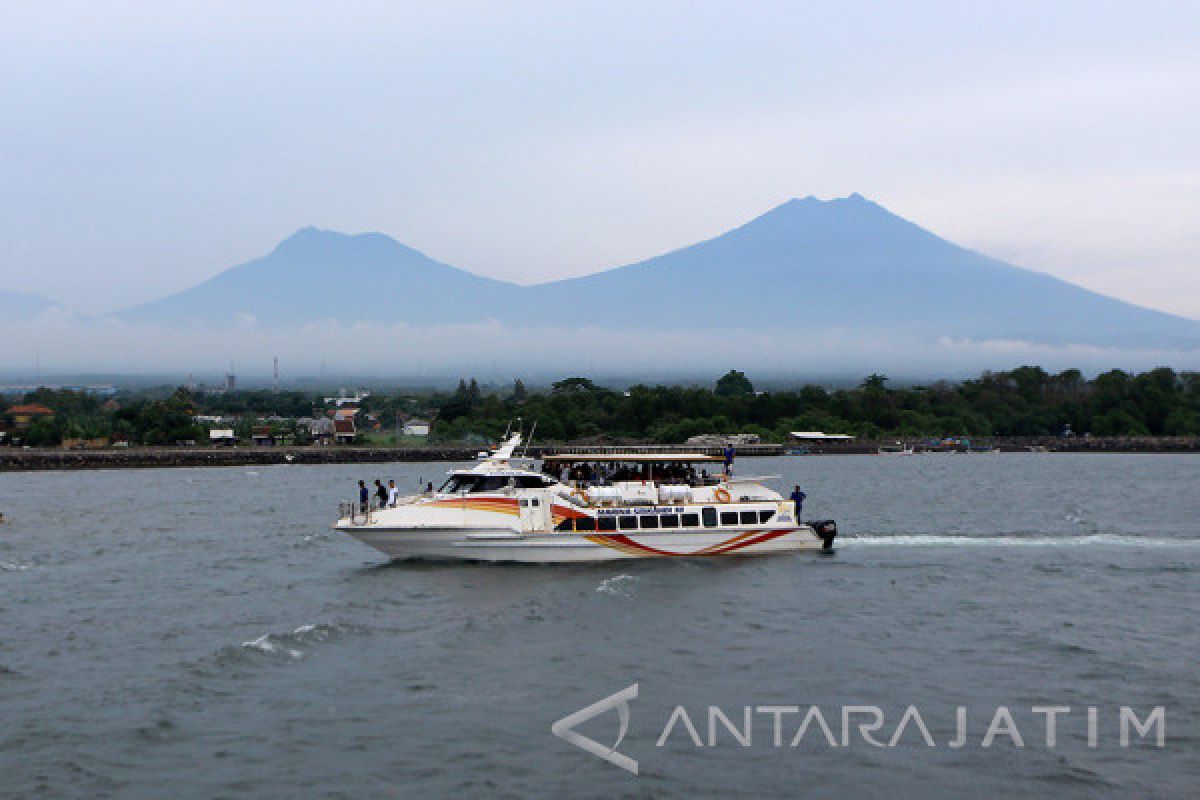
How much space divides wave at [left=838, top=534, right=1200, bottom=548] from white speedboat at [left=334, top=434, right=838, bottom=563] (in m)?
3.12

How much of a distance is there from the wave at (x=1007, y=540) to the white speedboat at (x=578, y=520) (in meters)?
3.12

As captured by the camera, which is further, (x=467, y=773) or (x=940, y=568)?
(x=940, y=568)

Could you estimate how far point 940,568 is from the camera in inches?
1248

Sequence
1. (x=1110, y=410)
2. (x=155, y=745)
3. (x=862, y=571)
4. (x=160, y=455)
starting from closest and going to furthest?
1. (x=155, y=745)
2. (x=862, y=571)
3. (x=160, y=455)
4. (x=1110, y=410)

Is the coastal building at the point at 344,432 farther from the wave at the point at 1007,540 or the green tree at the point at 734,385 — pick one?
the wave at the point at 1007,540

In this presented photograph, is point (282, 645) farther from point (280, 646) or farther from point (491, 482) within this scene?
point (491, 482)

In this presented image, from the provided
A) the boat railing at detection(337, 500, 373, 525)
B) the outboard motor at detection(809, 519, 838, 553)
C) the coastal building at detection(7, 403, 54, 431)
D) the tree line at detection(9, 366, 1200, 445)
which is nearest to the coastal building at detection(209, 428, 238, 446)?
the tree line at detection(9, 366, 1200, 445)

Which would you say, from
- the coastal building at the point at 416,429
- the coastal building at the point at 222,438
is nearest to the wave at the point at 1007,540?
the coastal building at the point at 222,438

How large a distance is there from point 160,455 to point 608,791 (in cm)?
7560

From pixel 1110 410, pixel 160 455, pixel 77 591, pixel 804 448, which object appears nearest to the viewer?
pixel 77 591

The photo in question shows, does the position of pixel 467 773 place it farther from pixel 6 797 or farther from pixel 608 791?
pixel 6 797

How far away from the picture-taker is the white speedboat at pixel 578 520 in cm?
3098

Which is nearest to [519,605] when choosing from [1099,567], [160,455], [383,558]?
[383,558]

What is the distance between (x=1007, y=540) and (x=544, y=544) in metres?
15.3
